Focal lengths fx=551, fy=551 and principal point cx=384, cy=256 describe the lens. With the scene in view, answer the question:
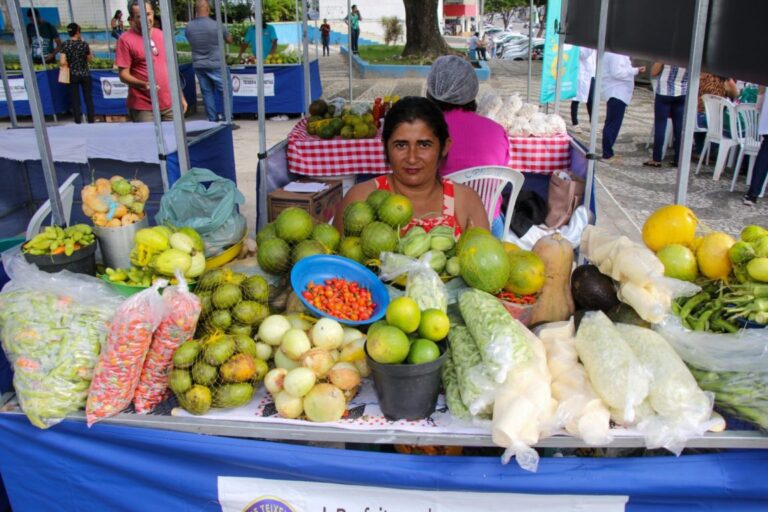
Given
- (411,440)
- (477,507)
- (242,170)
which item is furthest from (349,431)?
(242,170)

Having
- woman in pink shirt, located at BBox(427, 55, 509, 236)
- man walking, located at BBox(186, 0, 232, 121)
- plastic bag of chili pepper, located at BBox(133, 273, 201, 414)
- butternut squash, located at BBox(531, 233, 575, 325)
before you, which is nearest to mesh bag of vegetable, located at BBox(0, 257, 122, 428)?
plastic bag of chili pepper, located at BBox(133, 273, 201, 414)

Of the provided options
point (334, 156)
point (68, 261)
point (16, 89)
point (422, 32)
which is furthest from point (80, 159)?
point (422, 32)

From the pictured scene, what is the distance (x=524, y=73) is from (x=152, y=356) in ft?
70.2

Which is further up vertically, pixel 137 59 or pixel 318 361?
pixel 137 59

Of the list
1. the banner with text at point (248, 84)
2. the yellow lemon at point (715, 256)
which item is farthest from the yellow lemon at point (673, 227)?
the banner with text at point (248, 84)

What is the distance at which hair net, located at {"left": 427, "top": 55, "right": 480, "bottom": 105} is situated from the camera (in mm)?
4344

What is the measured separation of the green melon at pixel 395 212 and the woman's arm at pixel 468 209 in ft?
2.58

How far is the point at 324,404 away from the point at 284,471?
0.32 metres

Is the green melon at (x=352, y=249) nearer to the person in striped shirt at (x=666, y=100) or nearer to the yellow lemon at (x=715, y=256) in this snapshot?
the yellow lemon at (x=715, y=256)

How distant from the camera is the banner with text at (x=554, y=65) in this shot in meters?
7.48

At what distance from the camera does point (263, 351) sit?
71.6 inches

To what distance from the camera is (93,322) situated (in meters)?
1.77

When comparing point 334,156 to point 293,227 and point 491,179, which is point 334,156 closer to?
point 491,179

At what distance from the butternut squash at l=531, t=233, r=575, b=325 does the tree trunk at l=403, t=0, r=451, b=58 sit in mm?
18203
